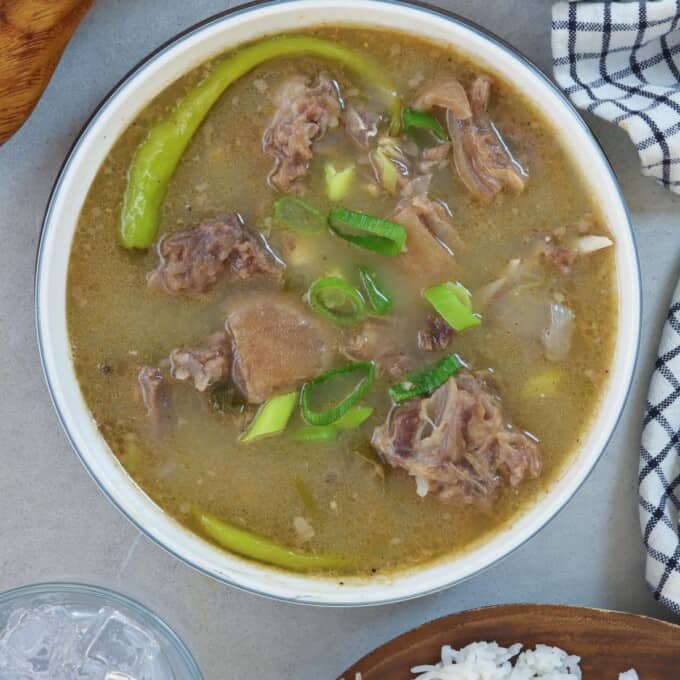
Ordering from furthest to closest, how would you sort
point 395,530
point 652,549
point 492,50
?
1. point 652,549
2. point 395,530
3. point 492,50

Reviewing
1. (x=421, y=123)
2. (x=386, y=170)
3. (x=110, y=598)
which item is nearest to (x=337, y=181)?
(x=386, y=170)

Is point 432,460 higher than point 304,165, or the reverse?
point 304,165

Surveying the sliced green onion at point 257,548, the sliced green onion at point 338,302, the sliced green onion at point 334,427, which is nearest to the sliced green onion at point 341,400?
the sliced green onion at point 334,427

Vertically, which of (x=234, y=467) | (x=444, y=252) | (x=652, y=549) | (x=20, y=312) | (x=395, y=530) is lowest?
(x=652, y=549)

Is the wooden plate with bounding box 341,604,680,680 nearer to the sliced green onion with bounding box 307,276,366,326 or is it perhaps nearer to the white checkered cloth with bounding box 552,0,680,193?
the sliced green onion with bounding box 307,276,366,326

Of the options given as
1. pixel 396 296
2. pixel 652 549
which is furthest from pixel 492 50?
pixel 652 549

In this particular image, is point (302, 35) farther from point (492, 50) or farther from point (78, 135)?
point (78, 135)

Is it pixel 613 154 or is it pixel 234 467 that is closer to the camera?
pixel 234 467

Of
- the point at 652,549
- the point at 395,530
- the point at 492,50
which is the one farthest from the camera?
the point at 652,549
